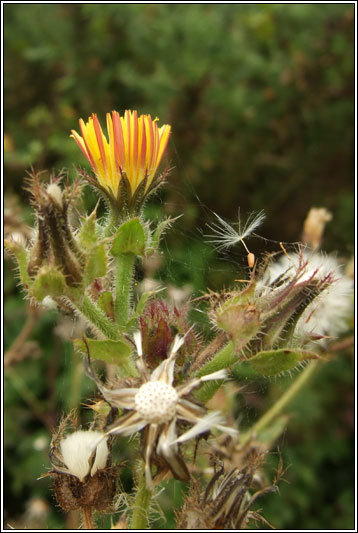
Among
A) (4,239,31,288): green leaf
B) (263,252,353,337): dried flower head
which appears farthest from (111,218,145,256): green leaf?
(263,252,353,337): dried flower head

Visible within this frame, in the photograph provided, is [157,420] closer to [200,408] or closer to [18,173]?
[200,408]

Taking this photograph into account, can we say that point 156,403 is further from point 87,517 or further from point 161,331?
point 87,517

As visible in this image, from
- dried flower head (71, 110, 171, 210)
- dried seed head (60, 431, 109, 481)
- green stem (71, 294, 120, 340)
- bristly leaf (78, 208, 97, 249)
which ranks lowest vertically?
dried seed head (60, 431, 109, 481)

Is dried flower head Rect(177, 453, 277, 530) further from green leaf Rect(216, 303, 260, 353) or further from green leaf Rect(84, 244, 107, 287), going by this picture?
green leaf Rect(84, 244, 107, 287)

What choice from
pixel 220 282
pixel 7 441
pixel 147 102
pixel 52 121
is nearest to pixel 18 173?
pixel 52 121

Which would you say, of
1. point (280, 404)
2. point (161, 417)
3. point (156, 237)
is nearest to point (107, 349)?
point (161, 417)

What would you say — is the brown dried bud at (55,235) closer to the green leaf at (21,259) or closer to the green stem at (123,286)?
the green leaf at (21,259)
